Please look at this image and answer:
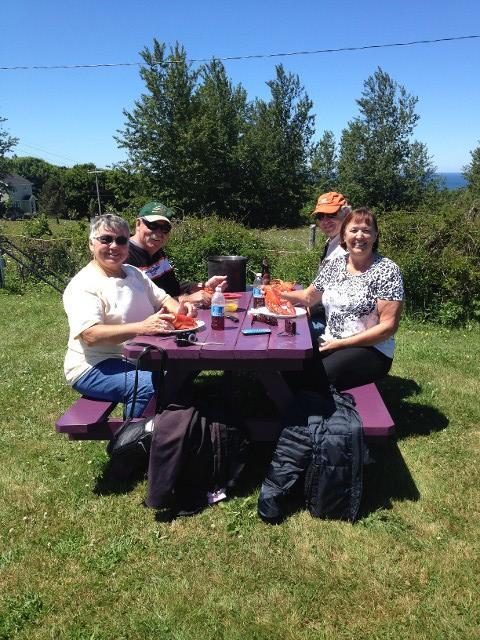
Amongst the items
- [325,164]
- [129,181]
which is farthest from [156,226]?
[325,164]

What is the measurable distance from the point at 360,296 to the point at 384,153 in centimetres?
4126

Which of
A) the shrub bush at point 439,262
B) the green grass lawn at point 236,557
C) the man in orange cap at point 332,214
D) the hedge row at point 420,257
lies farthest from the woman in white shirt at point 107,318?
the shrub bush at point 439,262

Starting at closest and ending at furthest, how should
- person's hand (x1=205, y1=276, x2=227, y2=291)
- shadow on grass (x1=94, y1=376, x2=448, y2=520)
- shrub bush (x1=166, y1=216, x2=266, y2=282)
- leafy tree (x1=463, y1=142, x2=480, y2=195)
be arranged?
1. shadow on grass (x1=94, y1=376, x2=448, y2=520)
2. person's hand (x1=205, y1=276, x2=227, y2=291)
3. shrub bush (x1=166, y1=216, x2=266, y2=282)
4. leafy tree (x1=463, y1=142, x2=480, y2=195)

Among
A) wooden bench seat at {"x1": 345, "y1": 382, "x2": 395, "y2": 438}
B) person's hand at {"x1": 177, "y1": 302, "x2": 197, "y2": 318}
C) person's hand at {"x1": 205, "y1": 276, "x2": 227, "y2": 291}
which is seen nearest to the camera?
wooden bench seat at {"x1": 345, "y1": 382, "x2": 395, "y2": 438}

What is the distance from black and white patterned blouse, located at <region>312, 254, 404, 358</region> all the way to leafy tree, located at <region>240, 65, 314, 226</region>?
38.7 meters

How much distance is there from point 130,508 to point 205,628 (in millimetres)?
966

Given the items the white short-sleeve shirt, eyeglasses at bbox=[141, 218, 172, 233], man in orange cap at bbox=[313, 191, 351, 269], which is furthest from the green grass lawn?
eyeglasses at bbox=[141, 218, 172, 233]

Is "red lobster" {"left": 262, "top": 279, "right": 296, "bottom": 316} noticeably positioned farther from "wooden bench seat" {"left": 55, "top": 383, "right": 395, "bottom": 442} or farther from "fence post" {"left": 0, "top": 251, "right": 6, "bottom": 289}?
"fence post" {"left": 0, "top": 251, "right": 6, "bottom": 289}

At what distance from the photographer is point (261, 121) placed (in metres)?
45.1

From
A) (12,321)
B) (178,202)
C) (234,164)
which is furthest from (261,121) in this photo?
(12,321)

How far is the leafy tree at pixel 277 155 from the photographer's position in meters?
42.7

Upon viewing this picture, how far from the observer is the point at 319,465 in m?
2.74

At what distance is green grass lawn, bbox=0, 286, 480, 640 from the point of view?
83.7 inches

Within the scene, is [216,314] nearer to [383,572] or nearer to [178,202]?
[383,572]
